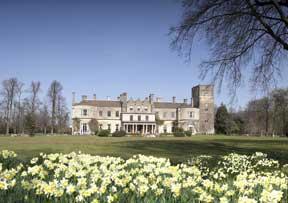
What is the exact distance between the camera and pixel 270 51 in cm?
1137

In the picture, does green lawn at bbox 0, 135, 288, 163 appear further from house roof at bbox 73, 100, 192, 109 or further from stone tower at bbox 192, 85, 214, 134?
stone tower at bbox 192, 85, 214, 134

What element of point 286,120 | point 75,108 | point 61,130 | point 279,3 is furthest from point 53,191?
point 75,108

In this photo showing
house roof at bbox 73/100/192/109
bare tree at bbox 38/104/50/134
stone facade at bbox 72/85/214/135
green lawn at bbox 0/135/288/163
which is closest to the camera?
green lawn at bbox 0/135/288/163

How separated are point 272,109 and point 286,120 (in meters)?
4.16

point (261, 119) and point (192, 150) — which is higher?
point (261, 119)

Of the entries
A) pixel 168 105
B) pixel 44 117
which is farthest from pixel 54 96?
pixel 168 105

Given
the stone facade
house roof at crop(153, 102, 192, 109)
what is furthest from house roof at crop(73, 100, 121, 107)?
house roof at crop(153, 102, 192, 109)

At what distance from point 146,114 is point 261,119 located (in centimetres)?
2463

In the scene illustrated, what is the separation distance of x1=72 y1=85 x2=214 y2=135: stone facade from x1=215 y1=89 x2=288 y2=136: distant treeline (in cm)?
488

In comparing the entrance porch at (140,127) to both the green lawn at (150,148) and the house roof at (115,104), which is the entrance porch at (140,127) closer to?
the house roof at (115,104)

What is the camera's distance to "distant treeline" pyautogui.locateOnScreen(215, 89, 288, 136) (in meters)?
52.7

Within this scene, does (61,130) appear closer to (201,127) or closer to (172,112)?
(172,112)

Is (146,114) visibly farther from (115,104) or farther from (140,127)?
(115,104)

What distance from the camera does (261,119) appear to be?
63.3 m
